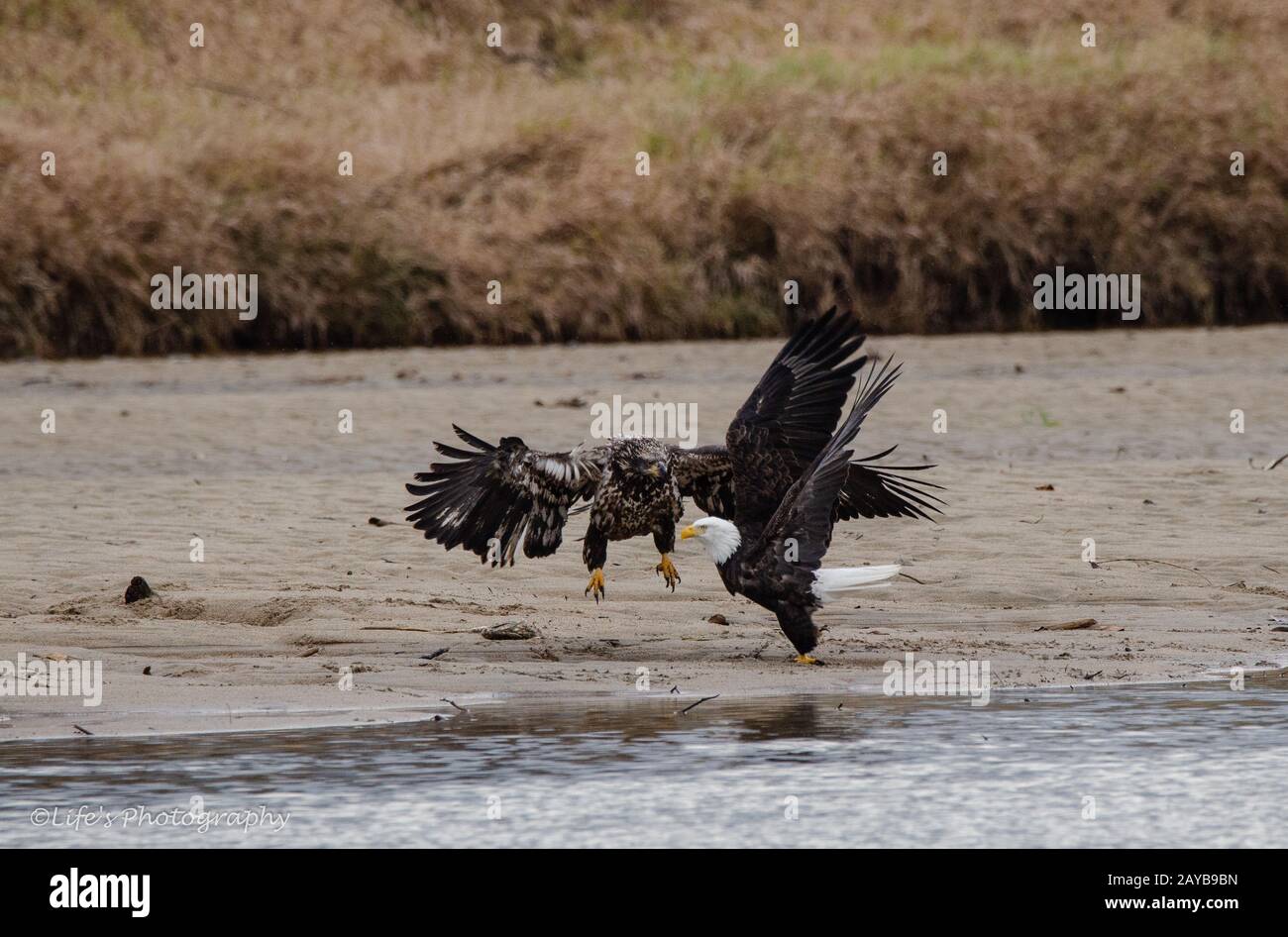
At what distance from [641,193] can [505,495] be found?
1620 centimetres

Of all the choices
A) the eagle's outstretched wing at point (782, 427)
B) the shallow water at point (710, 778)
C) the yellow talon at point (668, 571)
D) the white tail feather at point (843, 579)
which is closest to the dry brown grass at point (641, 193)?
the yellow talon at point (668, 571)

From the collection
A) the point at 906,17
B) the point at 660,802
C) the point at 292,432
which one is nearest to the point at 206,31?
the point at 906,17

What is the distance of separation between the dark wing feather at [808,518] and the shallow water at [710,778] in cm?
51

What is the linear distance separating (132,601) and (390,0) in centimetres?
2532

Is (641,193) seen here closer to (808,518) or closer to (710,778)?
Answer: (808,518)

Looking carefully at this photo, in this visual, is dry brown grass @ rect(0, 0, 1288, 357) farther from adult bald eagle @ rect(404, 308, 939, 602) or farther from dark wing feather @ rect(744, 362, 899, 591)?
dark wing feather @ rect(744, 362, 899, 591)

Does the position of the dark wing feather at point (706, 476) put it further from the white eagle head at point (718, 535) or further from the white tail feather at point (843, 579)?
the white tail feather at point (843, 579)

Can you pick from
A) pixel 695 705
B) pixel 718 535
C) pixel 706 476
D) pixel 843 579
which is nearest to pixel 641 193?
pixel 706 476

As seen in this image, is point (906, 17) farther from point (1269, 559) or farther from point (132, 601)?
point (132, 601)

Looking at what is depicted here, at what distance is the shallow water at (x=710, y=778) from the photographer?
6156mm

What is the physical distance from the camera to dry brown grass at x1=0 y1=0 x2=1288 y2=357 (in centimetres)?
2273

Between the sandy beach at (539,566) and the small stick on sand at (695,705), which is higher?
the sandy beach at (539,566)

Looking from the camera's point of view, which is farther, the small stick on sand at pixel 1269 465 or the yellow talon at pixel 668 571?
the small stick on sand at pixel 1269 465

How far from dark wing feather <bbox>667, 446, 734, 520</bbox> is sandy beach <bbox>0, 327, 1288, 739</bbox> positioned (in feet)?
1.76
